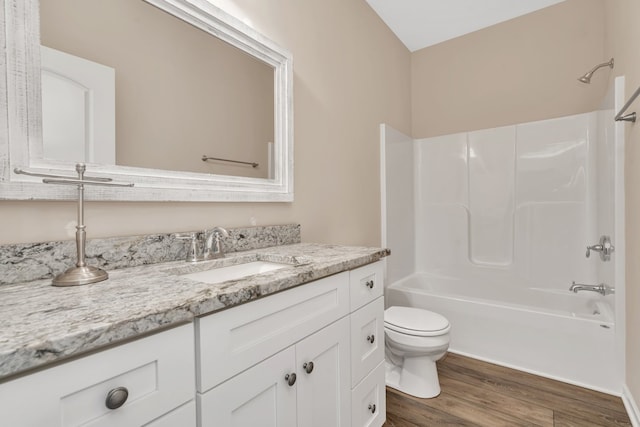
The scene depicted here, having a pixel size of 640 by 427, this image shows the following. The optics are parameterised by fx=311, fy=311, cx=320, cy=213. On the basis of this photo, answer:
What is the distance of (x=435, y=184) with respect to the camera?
10.2ft

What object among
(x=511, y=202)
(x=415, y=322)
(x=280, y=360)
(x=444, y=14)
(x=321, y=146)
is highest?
(x=444, y=14)

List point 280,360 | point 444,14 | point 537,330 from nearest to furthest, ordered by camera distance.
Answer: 1. point 280,360
2. point 537,330
3. point 444,14

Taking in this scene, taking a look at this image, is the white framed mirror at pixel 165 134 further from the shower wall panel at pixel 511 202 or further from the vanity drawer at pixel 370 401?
the shower wall panel at pixel 511 202

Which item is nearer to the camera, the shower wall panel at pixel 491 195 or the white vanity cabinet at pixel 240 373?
the white vanity cabinet at pixel 240 373

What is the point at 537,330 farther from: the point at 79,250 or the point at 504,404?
the point at 79,250

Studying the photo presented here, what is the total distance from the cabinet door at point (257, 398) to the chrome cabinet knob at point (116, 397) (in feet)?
0.58

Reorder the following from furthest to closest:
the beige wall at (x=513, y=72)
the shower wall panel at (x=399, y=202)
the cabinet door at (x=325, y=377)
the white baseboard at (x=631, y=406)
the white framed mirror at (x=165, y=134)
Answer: the shower wall panel at (x=399, y=202), the beige wall at (x=513, y=72), the white baseboard at (x=631, y=406), the cabinet door at (x=325, y=377), the white framed mirror at (x=165, y=134)

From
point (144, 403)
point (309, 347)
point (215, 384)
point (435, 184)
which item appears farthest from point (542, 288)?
point (144, 403)

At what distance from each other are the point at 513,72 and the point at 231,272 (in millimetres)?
2924

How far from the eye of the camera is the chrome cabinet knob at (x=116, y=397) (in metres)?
0.55

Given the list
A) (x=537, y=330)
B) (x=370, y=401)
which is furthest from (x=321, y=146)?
(x=537, y=330)

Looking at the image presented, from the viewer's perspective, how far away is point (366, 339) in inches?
53.3

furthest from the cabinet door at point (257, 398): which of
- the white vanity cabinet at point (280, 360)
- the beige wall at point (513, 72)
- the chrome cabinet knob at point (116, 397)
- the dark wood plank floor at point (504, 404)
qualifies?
the beige wall at point (513, 72)

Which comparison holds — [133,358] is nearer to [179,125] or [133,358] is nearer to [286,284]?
[286,284]
